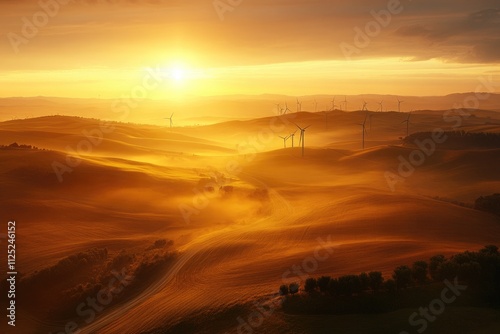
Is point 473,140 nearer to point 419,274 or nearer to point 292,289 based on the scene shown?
point 419,274

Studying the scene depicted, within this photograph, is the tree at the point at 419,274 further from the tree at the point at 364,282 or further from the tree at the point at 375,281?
the tree at the point at 364,282

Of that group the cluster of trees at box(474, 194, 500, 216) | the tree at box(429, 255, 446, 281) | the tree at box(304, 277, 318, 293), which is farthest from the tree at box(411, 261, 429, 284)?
the cluster of trees at box(474, 194, 500, 216)

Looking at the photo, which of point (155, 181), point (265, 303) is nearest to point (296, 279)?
point (265, 303)

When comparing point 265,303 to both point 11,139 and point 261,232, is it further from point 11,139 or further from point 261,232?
point 11,139

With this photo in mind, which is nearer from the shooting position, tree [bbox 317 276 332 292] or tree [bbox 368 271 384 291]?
tree [bbox 368 271 384 291]

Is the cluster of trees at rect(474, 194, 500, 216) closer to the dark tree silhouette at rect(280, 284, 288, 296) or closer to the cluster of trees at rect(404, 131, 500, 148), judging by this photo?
the dark tree silhouette at rect(280, 284, 288, 296)

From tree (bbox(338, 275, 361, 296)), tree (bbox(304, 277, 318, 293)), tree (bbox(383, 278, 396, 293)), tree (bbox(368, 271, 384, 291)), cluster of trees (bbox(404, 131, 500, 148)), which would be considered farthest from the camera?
cluster of trees (bbox(404, 131, 500, 148))

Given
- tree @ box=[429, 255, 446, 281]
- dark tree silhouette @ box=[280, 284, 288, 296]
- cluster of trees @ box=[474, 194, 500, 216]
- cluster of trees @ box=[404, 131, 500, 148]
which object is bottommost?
dark tree silhouette @ box=[280, 284, 288, 296]

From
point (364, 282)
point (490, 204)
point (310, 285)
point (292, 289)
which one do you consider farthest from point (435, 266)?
point (490, 204)

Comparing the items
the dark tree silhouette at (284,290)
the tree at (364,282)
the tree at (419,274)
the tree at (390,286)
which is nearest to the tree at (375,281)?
the tree at (364,282)
